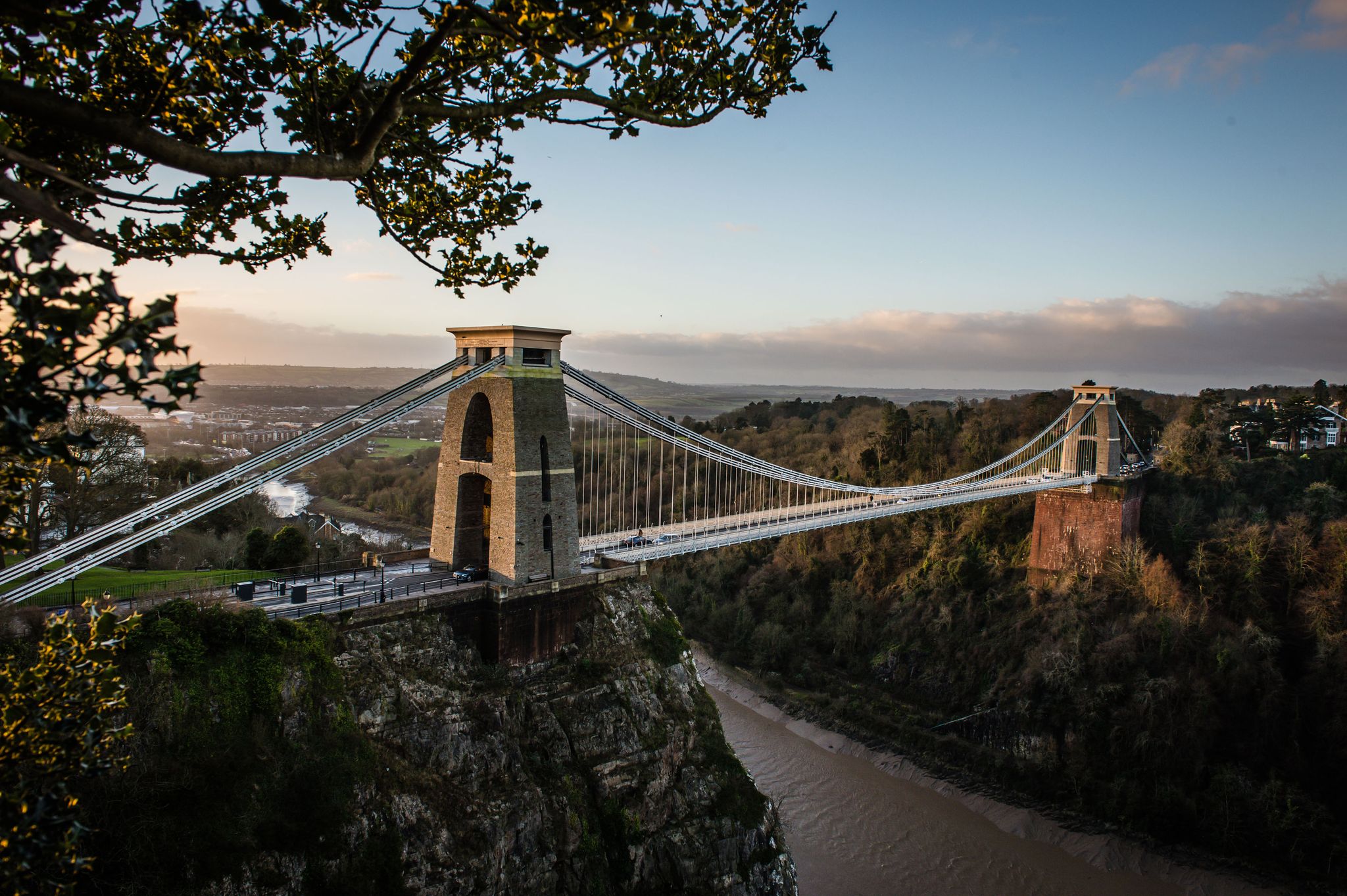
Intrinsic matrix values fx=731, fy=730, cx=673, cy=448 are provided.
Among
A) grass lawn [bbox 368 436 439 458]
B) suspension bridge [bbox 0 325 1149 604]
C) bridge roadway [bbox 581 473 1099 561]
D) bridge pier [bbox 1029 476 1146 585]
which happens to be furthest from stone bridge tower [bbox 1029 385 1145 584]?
grass lawn [bbox 368 436 439 458]

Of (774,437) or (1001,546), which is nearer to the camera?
(1001,546)

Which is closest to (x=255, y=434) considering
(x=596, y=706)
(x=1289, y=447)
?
(x=596, y=706)

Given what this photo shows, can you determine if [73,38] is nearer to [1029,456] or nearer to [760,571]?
[760,571]

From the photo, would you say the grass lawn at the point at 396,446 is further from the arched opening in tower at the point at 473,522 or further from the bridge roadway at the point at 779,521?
the arched opening in tower at the point at 473,522

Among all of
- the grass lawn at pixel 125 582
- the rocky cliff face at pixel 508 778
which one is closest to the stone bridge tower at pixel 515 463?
the rocky cliff face at pixel 508 778

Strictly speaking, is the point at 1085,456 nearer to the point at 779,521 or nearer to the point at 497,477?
the point at 779,521

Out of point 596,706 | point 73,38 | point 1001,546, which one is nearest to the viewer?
point 73,38
